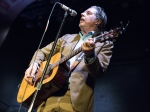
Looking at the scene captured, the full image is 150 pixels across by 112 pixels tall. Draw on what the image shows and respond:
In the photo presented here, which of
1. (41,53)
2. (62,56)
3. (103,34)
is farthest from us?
(41,53)

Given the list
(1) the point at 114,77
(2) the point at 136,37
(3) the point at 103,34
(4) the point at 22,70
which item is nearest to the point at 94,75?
(3) the point at 103,34

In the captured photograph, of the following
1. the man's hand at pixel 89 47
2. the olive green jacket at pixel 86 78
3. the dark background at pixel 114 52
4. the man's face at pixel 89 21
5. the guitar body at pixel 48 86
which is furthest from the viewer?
the dark background at pixel 114 52

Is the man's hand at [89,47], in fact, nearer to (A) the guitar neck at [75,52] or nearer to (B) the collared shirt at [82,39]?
(A) the guitar neck at [75,52]

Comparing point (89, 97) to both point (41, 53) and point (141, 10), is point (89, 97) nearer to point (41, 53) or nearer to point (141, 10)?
point (41, 53)

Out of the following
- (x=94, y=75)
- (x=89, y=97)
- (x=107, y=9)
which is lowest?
(x=107, y=9)

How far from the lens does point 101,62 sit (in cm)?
178

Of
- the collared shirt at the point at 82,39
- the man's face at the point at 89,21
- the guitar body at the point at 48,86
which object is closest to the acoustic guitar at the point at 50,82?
the guitar body at the point at 48,86

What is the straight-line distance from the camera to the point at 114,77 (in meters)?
3.51

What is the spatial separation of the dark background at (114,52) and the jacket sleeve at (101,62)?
4.84 feet

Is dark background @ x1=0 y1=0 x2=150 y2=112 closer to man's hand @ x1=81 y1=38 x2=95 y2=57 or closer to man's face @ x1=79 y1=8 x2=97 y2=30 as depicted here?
man's face @ x1=79 y1=8 x2=97 y2=30

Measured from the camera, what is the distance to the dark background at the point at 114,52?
10.7ft

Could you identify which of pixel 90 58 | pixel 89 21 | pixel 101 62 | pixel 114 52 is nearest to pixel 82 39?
pixel 89 21

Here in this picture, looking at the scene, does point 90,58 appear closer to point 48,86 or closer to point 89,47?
point 89,47

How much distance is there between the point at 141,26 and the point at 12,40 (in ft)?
7.48
